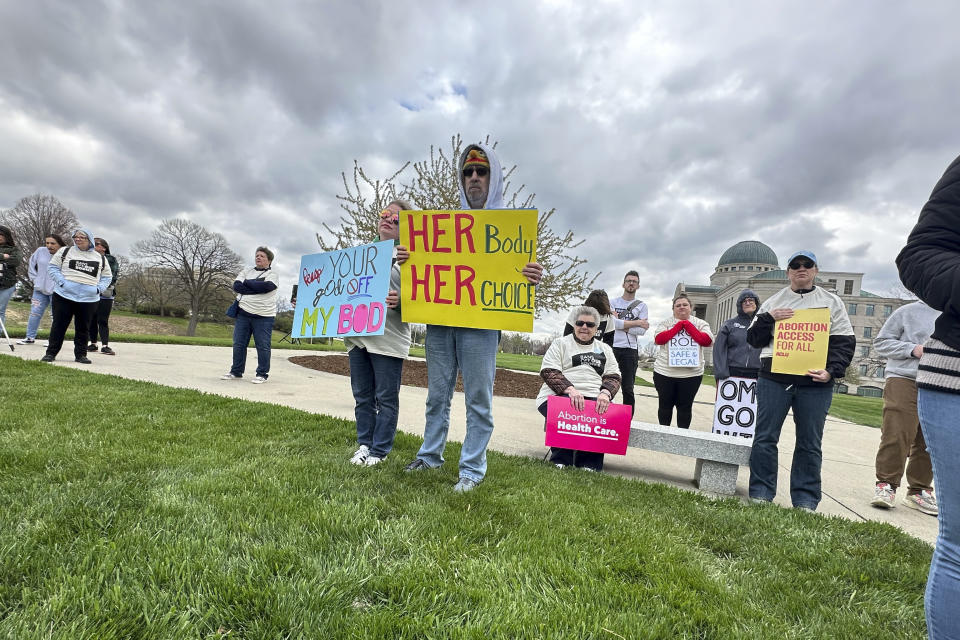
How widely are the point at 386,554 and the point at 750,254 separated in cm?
10073

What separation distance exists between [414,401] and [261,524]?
15.1ft

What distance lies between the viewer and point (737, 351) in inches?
230

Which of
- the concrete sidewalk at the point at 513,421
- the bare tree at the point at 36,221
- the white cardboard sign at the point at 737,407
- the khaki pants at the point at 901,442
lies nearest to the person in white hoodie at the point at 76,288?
the concrete sidewalk at the point at 513,421

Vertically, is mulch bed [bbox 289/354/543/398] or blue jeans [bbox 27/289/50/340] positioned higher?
blue jeans [bbox 27/289/50/340]

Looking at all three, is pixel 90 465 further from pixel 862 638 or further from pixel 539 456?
pixel 862 638

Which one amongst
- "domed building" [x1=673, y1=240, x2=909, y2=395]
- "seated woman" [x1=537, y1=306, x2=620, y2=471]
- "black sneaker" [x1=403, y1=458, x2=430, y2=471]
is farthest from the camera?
"domed building" [x1=673, y1=240, x2=909, y2=395]

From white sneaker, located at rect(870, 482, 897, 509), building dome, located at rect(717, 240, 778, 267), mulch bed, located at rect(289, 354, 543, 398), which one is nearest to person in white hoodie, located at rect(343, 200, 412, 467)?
white sneaker, located at rect(870, 482, 897, 509)

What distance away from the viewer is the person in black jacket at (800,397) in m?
3.52

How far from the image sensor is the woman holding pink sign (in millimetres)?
5410

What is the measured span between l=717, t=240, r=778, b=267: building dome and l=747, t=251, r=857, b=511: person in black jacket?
97065 mm

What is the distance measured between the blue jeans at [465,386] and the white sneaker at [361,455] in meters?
0.42

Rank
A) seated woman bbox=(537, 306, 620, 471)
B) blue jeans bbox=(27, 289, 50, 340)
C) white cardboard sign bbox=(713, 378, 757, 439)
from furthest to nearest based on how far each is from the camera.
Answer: blue jeans bbox=(27, 289, 50, 340) < white cardboard sign bbox=(713, 378, 757, 439) < seated woman bbox=(537, 306, 620, 471)

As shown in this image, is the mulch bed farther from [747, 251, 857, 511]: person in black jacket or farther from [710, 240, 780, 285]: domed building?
[710, 240, 780, 285]: domed building

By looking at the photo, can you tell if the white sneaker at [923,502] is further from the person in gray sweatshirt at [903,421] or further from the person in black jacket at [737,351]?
the person in black jacket at [737,351]
